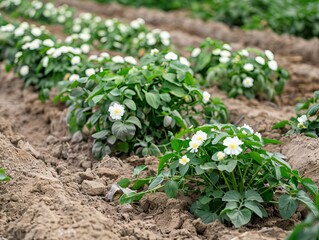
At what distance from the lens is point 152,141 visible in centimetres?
466

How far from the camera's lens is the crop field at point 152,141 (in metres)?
3.50

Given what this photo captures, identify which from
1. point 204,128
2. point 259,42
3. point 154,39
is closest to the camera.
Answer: point 204,128

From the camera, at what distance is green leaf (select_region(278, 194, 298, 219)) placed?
3.46 metres

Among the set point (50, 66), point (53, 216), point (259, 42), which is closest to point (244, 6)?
point (259, 42)

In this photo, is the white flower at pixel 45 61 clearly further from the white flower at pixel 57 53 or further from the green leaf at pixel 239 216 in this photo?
the green leaf at pixel 239 216

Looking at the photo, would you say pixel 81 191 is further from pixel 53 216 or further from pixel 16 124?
pixel 16 124

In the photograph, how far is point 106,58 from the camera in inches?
215

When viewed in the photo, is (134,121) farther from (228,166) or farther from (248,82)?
(248,82)

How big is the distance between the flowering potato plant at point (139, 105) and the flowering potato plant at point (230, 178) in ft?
2.27

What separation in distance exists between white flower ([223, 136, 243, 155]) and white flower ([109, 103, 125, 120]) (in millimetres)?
1082

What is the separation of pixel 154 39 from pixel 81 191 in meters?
3.20

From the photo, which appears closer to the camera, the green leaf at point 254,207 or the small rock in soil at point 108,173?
the green leaf at point 254,207

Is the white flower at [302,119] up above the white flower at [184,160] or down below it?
below

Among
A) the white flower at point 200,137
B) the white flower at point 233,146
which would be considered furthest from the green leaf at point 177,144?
the white flower at point 233,146
